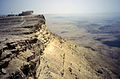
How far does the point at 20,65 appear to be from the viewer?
385 inches

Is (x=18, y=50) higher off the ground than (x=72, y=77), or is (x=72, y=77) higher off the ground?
(x=18, y=50)

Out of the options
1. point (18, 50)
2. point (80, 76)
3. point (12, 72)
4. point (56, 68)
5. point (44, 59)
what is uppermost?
point (18, 50)

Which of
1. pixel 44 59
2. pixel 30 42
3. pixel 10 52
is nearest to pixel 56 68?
pixel 44 59

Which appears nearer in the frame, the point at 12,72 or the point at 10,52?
the point at 12,72

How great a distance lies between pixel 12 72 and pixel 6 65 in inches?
33.0

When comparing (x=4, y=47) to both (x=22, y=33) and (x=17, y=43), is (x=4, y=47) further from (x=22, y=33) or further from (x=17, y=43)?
(x=22, y=33)

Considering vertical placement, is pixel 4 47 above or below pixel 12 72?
above

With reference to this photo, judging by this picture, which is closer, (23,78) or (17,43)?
(23,78)

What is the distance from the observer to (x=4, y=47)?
1025 centimetres

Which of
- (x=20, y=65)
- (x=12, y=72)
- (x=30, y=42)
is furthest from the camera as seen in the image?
(x=30, y=42)

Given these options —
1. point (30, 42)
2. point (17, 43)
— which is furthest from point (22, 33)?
point (17, 43)

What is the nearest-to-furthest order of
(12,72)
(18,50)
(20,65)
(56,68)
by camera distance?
(12,72)
(20,65)
(18,50)
(56,68)

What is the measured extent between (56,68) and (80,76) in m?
4.44

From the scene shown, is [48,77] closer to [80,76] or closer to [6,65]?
[6,65]
